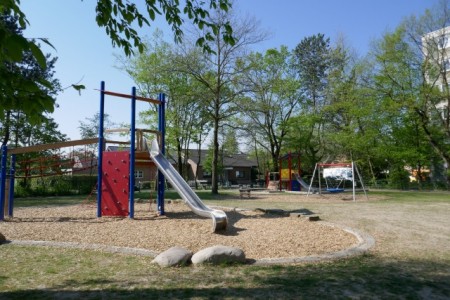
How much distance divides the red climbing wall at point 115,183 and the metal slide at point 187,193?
0.99 meters

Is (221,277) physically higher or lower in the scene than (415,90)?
lower

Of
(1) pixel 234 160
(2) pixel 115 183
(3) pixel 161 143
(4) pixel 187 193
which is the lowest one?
(4) pixel 187 193

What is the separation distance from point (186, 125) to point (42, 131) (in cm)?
1363

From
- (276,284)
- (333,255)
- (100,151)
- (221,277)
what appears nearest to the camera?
(276,284)

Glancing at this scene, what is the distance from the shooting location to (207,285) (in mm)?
4750

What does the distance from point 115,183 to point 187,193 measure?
243 centimetres

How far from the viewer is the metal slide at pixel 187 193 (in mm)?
9031

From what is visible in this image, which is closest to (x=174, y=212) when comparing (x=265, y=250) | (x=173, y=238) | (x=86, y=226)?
(x=86, y=226)

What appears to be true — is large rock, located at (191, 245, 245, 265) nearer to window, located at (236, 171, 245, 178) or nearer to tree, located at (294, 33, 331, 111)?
tree, located at (294, 33, 331, 111)

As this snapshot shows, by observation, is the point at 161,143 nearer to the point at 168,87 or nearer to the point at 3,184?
the point at 3,184

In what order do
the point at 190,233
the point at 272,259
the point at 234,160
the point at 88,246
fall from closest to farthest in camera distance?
the point at 272,259 → the point at 88,246 → the point at 190,233 → the point at 234,160

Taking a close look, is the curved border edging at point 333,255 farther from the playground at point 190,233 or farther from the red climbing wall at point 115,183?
the red climbing wall at point 115,183

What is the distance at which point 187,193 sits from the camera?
36.0ft

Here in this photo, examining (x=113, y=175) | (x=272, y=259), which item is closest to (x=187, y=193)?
(x=113, y=175)
